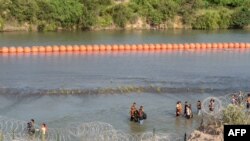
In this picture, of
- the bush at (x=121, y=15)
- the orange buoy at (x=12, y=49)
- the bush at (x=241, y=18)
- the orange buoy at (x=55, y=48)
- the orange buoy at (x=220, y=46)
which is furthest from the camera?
the bush at (x=241, y=18)

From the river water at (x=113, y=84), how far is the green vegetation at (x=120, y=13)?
39.5 feet

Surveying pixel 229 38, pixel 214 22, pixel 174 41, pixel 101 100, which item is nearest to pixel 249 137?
pixel 101 100

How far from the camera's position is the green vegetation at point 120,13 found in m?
72.9

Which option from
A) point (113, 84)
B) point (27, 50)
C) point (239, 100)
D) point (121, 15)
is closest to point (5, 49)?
point (27, 50)

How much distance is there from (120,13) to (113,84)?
41481 mm

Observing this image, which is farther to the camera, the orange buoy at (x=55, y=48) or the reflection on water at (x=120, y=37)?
the reflection on water at (x=120, y=37)

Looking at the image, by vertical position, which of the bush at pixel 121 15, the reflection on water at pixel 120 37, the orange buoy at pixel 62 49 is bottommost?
the reflection on water at pixel 120 37

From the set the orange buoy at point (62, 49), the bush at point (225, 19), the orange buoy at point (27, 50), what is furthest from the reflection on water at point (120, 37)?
the orange buoy at point (62, 49)

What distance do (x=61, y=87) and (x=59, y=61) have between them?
1138 cm

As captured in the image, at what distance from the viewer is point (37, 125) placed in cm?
2680

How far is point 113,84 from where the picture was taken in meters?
38.1

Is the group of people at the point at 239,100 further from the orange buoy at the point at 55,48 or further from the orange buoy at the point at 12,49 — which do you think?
the orange buoy at the point at 12,49

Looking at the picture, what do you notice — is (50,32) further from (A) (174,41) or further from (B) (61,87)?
(B) (61,87)

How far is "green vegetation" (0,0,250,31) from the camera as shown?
72938 millimetres
